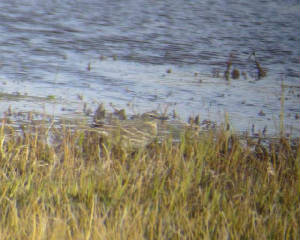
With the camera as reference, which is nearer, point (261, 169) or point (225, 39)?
point (261, 169)

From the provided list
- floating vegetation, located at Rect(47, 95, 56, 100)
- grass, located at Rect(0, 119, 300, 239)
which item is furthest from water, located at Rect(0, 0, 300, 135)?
grass, located at Rect(0, 119, 300, 239)

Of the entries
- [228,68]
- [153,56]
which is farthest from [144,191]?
[153,56]

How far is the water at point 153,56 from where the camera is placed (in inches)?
302

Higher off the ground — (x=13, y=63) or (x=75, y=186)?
(x=13, y=63)

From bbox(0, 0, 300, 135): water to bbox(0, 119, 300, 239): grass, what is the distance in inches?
41.1

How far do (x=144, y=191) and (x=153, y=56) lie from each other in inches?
230

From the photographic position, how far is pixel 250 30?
12422mm

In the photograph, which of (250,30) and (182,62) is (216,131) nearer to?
(182,62)

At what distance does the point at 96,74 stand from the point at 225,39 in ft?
11.5

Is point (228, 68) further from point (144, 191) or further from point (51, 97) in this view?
point (144, 191)

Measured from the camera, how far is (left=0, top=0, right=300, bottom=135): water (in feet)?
25.2

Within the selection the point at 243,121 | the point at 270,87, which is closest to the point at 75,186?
the point at 243,121

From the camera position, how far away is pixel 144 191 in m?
4.67

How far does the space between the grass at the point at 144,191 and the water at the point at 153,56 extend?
104cm
